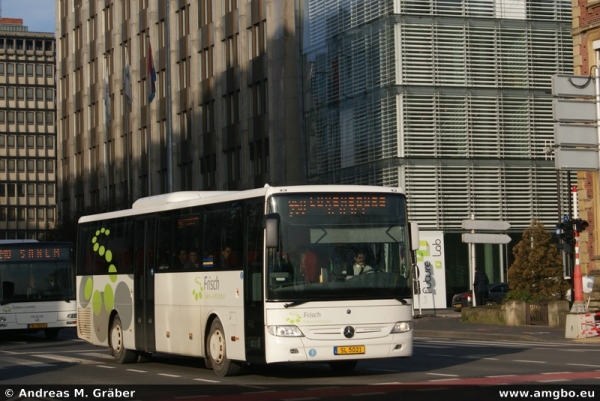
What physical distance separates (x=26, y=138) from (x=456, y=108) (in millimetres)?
94524

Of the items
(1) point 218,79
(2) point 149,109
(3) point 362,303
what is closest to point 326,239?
(3) point 362,303

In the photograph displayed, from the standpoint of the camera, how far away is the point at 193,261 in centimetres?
1989

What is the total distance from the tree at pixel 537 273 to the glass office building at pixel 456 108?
11.4 meters

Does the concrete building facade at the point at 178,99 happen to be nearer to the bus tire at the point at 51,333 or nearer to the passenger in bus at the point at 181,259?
the bus tire at the point at 51,333

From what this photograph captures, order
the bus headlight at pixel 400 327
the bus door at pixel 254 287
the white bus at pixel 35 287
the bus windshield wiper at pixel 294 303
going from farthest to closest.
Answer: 1. the white bus at pixel 35 287
2. the bus headlight at pixel 400 327
3. the bus door at pixel 254 287
4. the bus windshield wiper at pixel 294 303

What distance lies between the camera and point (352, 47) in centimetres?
5288

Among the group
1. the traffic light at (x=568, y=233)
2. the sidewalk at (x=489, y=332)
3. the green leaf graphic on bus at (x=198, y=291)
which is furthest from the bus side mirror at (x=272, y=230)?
the traffic light at (x=568, y=233)

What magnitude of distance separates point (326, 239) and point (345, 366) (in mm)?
2749

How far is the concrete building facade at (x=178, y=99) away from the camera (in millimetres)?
59469

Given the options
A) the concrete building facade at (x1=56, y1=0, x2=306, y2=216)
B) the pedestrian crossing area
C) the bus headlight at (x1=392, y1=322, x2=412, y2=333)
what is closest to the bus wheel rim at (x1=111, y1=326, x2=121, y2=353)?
the pedestrian crossing area

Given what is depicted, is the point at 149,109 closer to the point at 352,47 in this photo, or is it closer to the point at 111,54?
the point at 111,54

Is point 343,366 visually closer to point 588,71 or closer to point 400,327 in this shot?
point 400,327

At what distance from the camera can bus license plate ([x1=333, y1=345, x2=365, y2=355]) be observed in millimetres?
17156

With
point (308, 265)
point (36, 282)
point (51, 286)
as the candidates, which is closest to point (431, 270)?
point (51, 286)
